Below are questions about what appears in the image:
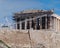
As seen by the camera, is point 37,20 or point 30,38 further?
point 37,20

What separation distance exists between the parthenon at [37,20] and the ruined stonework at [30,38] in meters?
5.46

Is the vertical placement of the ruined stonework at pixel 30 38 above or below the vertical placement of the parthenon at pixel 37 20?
below

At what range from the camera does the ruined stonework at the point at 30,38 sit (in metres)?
43.1

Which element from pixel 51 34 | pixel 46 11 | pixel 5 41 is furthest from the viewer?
pixel 46 11

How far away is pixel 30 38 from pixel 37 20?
8262 mm

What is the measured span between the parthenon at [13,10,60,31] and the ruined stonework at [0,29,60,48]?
5463mm

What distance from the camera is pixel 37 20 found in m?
52.5

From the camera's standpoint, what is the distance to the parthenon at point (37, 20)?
169 ft

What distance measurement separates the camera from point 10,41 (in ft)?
142

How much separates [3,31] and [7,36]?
76cm

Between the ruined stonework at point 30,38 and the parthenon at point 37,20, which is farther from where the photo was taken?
the parthenon at point 37,20

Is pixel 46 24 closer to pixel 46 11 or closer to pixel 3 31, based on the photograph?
pixel 46 11

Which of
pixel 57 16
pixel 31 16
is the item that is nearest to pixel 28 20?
pixel 31 16

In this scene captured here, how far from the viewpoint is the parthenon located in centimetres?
5159
